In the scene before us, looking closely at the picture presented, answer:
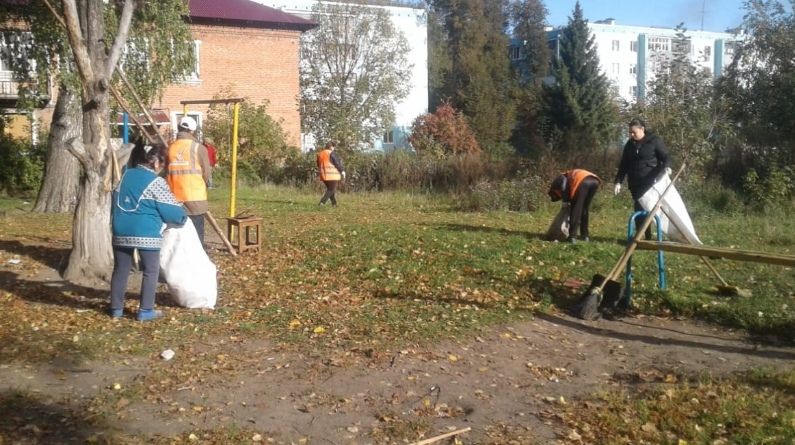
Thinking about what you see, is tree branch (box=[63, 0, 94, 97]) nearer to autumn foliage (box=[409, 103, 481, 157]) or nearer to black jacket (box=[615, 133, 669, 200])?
black jacket (box=[615, 133, 669, 200])

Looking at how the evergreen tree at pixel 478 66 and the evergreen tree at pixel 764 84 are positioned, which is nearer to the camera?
the evergreen tree at pixel 764 84

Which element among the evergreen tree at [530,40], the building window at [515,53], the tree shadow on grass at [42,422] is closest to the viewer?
the tree shadow on grass at [42,422]

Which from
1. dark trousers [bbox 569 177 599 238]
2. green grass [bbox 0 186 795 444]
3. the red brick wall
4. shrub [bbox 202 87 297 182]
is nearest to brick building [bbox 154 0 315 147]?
the red brick wall

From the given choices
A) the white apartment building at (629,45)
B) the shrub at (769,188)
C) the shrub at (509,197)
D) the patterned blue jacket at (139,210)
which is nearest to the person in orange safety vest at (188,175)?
the patterned blue jacket at (139,210)

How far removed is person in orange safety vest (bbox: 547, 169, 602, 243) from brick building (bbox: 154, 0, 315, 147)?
84.9 ft

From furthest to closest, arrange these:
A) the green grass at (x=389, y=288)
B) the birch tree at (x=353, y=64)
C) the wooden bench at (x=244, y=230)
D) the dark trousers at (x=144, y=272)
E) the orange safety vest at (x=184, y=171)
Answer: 1. the birch tree at (x=353, y=64)
2. the wooden bench at (x=244, y=230)
3. the orange safety vest at (x=184, y=171)
4. the dark trousers at (x=144, y=272)
5. the green grass at (x=389, y=288)

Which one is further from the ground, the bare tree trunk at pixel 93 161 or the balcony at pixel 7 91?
the balcony at pixel 7 91

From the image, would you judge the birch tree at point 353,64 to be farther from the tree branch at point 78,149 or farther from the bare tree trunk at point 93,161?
the tree branch at point 78,149

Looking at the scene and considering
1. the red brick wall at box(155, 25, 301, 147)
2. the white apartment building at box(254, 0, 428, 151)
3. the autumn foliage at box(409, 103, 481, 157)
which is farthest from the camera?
the white apartment building at box(254, 0, 428, 151)

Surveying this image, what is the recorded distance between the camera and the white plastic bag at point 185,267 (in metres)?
7.85

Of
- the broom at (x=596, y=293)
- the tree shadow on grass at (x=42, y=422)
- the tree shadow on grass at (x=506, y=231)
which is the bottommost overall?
the tree shadow on grass at (x=42, y=422)

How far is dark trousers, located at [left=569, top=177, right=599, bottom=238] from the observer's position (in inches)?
449

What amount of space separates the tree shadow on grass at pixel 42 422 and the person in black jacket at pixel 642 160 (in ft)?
24.4

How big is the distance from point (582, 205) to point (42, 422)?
814cm
